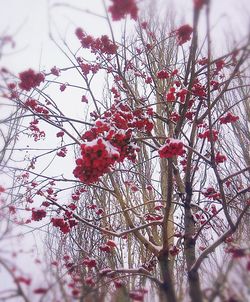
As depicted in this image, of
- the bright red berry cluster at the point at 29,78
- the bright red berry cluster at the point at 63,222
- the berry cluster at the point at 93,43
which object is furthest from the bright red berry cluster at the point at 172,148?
the berry cluster at the point at 93,43

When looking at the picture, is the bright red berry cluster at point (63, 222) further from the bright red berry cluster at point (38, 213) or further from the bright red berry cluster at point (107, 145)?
the bright red berry cluster at point (107, 145)

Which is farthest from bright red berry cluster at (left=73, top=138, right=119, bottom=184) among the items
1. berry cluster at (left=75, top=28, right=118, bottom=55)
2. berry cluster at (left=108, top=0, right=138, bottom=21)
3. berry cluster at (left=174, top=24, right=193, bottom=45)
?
berry cluster at (left=75, top=28, right=118, bottom=55)

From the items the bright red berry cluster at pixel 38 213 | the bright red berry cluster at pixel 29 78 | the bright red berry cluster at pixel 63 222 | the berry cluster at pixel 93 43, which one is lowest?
the bright red berry cluster at pixel 63 222

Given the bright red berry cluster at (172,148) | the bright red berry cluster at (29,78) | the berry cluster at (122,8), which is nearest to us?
the berry cluster at (122,8)

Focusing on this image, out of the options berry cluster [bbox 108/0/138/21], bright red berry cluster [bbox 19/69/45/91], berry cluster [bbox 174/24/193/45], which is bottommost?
berry cluster [bbox 108/0/138/21]

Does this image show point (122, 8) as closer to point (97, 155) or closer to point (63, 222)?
point (97, 155)

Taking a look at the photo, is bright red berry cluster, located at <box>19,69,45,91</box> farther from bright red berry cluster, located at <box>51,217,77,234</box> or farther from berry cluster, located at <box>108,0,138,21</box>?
bright red berry cluster, located at <box>51,217,77,234</box>

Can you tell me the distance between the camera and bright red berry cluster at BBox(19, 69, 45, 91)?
10.3 ft

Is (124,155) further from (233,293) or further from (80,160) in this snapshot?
(233,293)

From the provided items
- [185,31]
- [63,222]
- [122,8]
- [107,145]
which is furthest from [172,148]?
[63,222]

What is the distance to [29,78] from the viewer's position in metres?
3.19

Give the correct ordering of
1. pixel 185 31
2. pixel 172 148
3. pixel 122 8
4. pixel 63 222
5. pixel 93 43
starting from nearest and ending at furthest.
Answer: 1. pixel 122 8
2. pixel 172 148
3. pixel 185 31
4. pixel 63 222
5. pixel 93 43

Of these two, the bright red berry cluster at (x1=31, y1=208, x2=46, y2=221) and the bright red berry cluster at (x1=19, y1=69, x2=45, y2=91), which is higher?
the bright red berry cluster at (x1=19, y1=69, x2=45, y2=91)

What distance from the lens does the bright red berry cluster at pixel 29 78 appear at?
3.15 m
